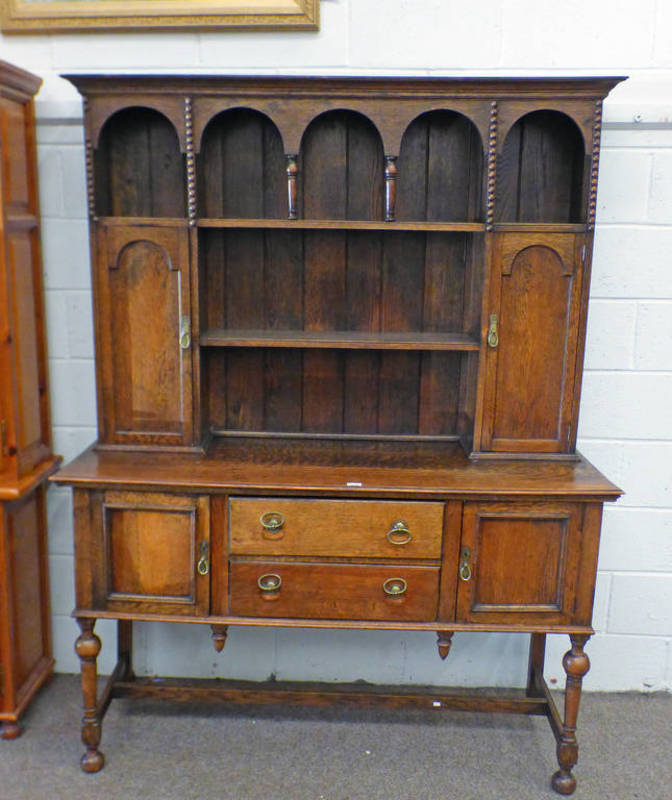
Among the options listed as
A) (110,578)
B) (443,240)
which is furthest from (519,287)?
(110,578)

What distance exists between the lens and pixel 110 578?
2.07 m

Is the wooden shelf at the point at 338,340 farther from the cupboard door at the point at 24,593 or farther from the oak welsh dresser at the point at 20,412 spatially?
the cupboard door at the point at 24,593

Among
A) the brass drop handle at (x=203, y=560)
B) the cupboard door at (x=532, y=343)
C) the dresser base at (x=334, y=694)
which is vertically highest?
the cupboard door at (x=532, y=343)

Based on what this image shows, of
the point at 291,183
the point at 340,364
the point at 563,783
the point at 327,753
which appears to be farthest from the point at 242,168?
the point at 563,783

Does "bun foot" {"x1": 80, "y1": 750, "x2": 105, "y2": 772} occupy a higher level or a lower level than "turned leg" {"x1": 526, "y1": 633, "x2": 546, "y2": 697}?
lower

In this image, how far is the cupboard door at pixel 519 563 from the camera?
201cm

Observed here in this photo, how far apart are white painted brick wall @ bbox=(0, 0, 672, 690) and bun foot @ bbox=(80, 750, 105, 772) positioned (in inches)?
18.4

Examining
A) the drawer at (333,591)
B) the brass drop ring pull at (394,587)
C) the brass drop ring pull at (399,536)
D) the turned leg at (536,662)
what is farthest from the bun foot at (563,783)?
the brass drop ring pull at (399,536)

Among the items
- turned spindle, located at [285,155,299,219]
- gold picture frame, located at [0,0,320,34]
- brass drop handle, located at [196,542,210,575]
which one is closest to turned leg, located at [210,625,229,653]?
brass drop handle, located at [196,542,210,575]

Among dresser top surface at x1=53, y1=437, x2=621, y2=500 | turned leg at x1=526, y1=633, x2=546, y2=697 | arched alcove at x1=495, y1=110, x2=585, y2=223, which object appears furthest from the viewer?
turned leg at x1=526, y1=633, x2=546, y2=697

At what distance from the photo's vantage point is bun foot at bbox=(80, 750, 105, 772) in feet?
7.17

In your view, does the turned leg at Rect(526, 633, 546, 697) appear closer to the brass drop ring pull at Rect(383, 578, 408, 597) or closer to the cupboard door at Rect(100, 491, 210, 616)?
the brass drop ring pull at Rect(383, 578, 408, 597)

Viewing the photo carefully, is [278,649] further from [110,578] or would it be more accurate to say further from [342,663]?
[110,578]

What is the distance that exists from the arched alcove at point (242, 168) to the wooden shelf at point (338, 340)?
37 cm
